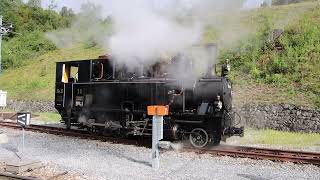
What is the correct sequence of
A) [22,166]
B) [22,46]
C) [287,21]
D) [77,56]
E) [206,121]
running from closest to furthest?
[22,166] → [206,121] → [287,21] → [77,56] → [22,46]

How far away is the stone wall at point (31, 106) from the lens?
27.4 m

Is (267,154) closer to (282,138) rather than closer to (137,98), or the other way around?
(282,138)

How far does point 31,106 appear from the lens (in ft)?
94.8

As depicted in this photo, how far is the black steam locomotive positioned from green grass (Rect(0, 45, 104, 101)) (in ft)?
45.3

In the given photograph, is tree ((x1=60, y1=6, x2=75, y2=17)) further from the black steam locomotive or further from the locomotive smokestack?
the locomotive smokestack

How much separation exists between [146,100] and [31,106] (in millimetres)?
17919

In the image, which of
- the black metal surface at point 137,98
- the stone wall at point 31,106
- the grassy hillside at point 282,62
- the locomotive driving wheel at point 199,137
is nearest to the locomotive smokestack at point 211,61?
the black metal surface at point 137,98

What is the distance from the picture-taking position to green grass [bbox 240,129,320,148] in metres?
14.2

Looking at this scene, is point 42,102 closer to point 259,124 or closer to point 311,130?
point 259,124

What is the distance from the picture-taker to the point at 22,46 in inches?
1729

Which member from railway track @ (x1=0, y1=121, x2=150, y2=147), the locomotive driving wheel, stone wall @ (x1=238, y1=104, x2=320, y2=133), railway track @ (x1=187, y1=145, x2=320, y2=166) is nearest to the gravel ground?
railway track @ (x1=187, y1=145, x2=320, y2=166)

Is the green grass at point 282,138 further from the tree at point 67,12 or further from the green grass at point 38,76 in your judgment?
the tree at point 67,12

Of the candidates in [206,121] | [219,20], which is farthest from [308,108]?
[206,121]

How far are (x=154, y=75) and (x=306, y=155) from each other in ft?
17.2
